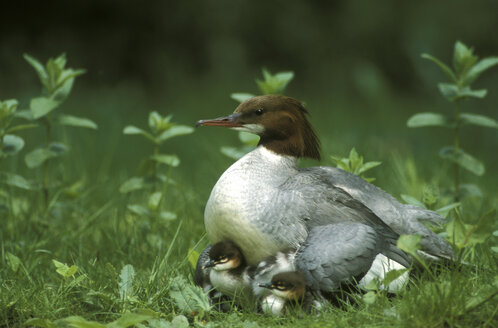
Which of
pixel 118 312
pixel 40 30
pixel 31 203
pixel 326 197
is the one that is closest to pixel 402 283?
pixel 326 197

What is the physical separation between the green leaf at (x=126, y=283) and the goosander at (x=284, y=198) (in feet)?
1.49

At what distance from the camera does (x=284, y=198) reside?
343cm

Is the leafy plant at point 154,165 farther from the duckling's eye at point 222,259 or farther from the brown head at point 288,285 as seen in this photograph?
the brown head at point 288,285

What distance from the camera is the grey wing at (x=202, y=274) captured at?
3.57 m

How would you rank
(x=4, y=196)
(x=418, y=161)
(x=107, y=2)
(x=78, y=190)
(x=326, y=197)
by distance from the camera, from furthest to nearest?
(x=107, y=2)
(x=418, y=161)
(x=78, y=190)
(x=4, y=196)
(x=326, y=197)

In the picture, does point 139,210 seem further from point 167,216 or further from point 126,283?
point 126,283

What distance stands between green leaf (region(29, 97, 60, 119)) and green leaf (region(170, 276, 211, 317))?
1544 millimetres

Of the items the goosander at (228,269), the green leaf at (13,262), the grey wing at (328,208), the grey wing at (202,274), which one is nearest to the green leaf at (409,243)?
the grey wing at (328,208)

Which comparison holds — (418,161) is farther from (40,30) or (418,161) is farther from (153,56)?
(40,30)

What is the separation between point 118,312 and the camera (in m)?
3.28

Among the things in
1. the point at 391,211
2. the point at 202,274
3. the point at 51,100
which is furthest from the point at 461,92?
the point at 51,100

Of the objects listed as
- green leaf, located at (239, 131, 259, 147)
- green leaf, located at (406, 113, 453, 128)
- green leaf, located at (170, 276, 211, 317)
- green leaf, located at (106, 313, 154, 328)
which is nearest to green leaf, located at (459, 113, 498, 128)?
green leaf, located at (406, 113, 453, 128)

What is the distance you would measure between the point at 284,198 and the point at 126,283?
2.99 ft

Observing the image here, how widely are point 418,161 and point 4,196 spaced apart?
11.9 ft
